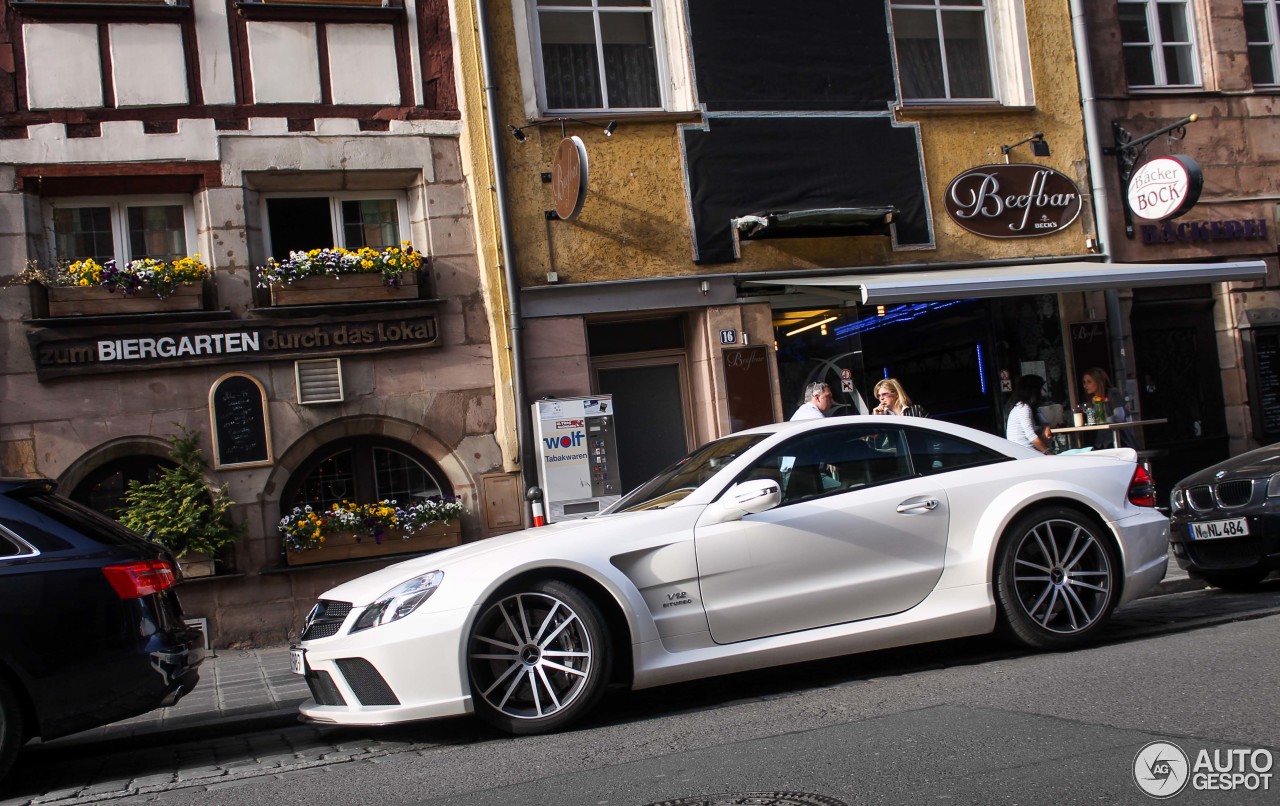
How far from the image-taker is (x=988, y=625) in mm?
6840

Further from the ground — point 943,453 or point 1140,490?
point 943,453

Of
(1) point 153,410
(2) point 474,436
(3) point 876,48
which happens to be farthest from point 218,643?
(3) point 876,48

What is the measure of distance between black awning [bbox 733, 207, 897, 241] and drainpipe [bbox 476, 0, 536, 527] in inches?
97.1

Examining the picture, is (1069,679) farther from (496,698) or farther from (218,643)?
(218,643)

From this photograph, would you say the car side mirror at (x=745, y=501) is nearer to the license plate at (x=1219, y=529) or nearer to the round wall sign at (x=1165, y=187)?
the license plate at (x=1219, y=529)

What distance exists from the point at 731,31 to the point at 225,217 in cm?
562

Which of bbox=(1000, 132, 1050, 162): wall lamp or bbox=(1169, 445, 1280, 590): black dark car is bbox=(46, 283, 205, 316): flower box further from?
bbox=(1000, 132, 1050, 162): wall lamp

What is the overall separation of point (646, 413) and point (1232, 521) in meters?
6.07

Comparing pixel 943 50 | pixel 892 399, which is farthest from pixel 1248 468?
pixel 943 50

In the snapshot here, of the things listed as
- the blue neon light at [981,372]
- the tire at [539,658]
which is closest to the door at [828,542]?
the tire at [539,658]

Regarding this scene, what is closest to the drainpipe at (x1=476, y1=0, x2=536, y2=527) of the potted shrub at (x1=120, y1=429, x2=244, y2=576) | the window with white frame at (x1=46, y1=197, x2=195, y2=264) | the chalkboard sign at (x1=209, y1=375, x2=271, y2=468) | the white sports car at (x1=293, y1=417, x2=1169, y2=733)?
the chalkboard sign at (x1=209, y1=375, x2=271, y2=468)

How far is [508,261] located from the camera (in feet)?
39.7

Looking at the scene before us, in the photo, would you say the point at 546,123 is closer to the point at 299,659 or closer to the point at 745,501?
the point at 745,501

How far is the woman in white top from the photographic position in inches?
458
